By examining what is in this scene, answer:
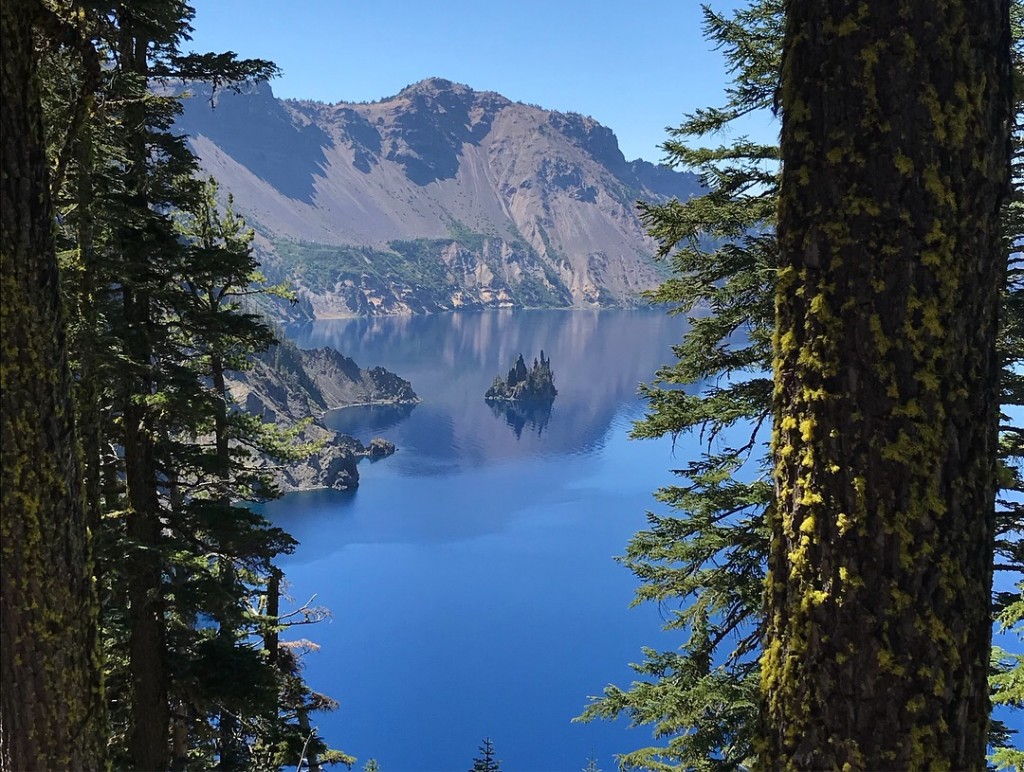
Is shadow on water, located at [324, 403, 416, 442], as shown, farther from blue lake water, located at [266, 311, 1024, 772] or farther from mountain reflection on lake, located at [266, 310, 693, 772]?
blue lake water, located at [266, 311, 1024, 772]

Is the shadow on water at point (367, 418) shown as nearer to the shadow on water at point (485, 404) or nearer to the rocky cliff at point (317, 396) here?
the shadow on water at point (485, 404)

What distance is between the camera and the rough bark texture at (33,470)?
3.23 metres

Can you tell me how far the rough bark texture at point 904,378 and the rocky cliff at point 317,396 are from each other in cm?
7015

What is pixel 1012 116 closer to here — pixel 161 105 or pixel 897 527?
pixel 897 527

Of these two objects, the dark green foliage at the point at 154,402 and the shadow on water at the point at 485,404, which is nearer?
the dark green foliage at the point at 154,402

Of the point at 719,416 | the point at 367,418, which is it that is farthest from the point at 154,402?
the point at 367,418

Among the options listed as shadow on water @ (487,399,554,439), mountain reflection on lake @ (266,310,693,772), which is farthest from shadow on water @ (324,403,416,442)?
shadow on water @ (487,399,554,439)

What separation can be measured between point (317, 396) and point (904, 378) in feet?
416

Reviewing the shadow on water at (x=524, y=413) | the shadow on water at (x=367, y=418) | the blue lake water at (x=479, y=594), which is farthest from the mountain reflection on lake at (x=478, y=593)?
the shadow on water at (x=524, y=413)

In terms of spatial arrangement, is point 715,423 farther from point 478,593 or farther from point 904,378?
point 478,593

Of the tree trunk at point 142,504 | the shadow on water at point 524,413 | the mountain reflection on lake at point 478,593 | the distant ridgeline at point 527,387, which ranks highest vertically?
the tree trunk at point 142,504

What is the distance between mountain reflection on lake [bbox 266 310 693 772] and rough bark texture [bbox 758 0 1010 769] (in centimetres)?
3904

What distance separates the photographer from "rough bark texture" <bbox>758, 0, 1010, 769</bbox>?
2.20m

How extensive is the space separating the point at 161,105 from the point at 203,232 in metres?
6.12
